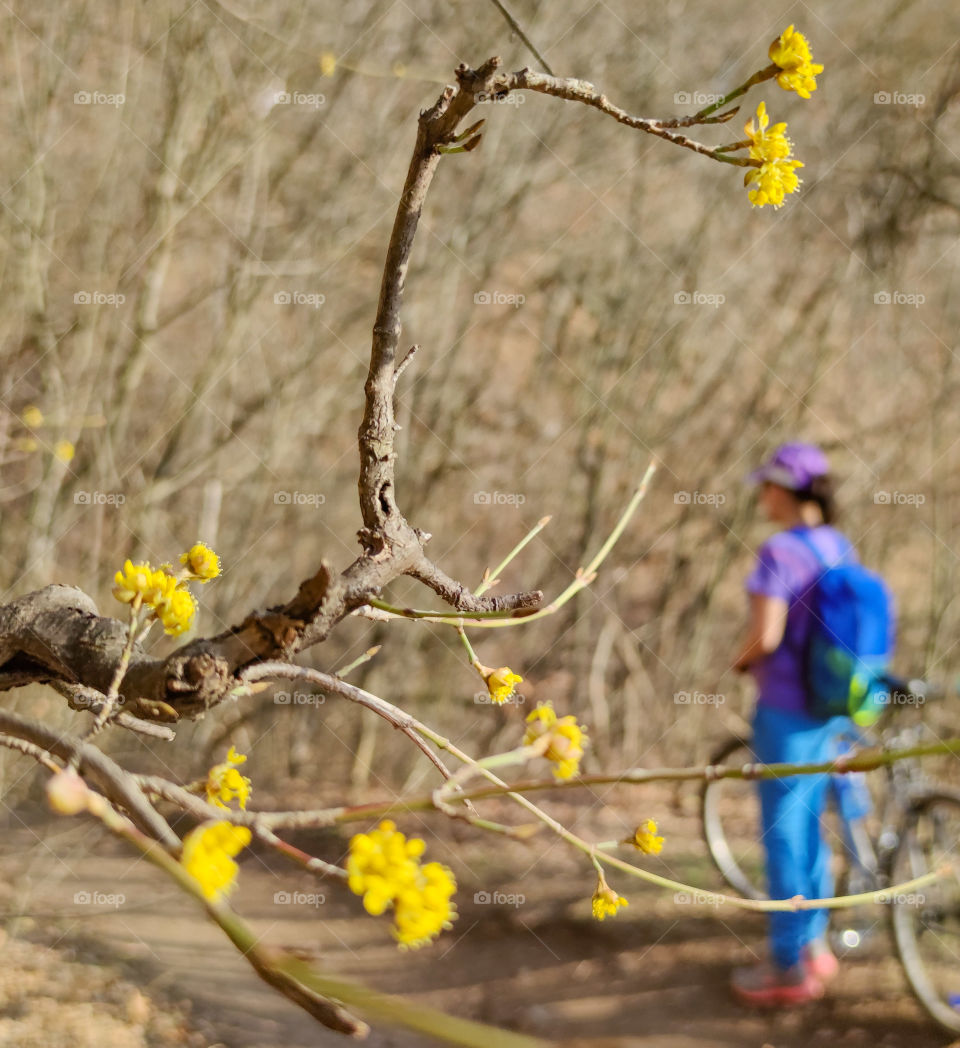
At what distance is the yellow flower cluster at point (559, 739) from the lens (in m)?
0.78

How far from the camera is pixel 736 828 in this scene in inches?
206

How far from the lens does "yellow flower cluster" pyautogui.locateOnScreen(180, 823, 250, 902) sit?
617mm

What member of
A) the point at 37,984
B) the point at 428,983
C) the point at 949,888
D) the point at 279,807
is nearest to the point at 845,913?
the point at 949,888

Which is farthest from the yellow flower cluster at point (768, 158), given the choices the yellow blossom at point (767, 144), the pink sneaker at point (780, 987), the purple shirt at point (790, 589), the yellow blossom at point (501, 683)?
the pink sneaker at point (780, 987)

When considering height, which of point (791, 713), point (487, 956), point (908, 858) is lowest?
point (487, 956)

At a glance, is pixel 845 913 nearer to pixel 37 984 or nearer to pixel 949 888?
A: pixel 949 888

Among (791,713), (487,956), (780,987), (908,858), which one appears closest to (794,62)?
(791,713)

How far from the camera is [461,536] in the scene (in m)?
5.36

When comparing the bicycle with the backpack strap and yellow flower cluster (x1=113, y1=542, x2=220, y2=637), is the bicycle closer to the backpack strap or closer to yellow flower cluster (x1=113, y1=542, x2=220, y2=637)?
the backpack strap

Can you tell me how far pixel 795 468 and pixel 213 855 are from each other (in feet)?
10.6

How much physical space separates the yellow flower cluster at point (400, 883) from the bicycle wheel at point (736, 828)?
3015 mm

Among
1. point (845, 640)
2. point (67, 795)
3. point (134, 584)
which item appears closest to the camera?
point (67, 795)

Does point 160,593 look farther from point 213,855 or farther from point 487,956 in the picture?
point 487,956

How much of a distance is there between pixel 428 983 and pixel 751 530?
3029 mm
